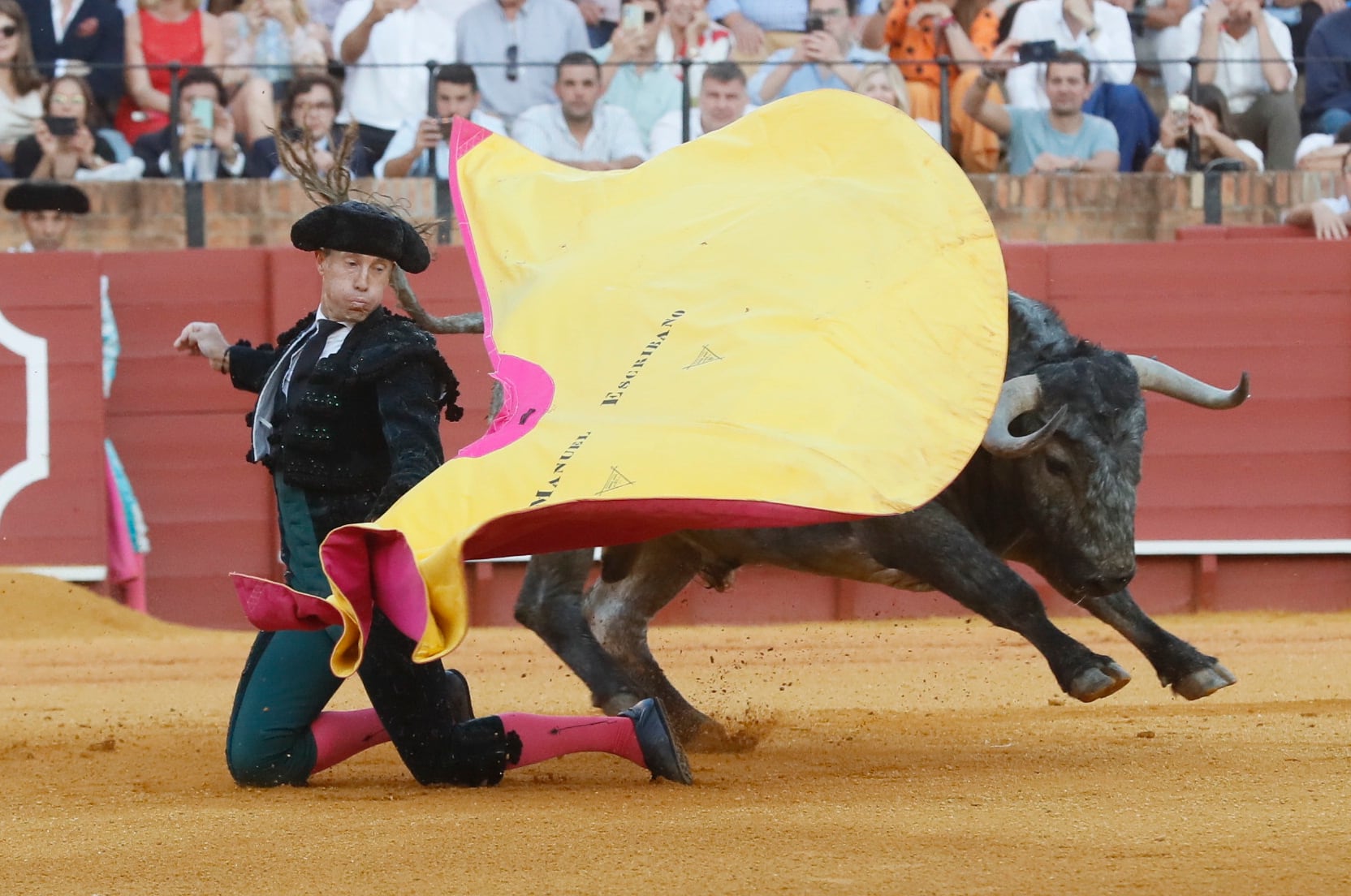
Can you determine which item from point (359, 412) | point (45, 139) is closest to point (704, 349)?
point (359, 412)

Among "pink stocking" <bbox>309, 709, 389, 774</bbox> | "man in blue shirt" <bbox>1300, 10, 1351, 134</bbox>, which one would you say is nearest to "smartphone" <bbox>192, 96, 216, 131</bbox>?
"man in blue shirt" <bbox>1300, 10, 1351, 134</bbox>

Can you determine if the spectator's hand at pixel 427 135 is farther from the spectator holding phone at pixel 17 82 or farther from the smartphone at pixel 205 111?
the spectator holding phone at pixel 17 82

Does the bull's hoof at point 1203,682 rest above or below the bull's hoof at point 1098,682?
below

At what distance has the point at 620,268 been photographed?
15.0 feet

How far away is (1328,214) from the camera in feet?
30.4

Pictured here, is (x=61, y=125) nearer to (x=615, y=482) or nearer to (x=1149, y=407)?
(x=1149, y=407)

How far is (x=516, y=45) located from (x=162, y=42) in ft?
5.86

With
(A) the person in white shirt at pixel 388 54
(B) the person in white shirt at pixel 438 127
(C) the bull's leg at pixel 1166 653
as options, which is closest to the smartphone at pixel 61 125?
(A) the person in white shirt at pixel 388 54

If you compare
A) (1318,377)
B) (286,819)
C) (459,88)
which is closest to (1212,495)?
(1318,377)

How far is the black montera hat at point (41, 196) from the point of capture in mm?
9312

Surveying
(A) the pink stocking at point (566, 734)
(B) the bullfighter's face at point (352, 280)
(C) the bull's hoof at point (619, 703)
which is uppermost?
(B) the bullfighter's face at point (352, 280)

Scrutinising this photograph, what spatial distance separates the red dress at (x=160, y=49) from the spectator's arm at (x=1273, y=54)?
523cm

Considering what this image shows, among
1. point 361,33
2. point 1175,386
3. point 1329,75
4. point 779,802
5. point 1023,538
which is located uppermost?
point 361,33

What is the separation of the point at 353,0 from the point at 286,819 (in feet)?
21.7
